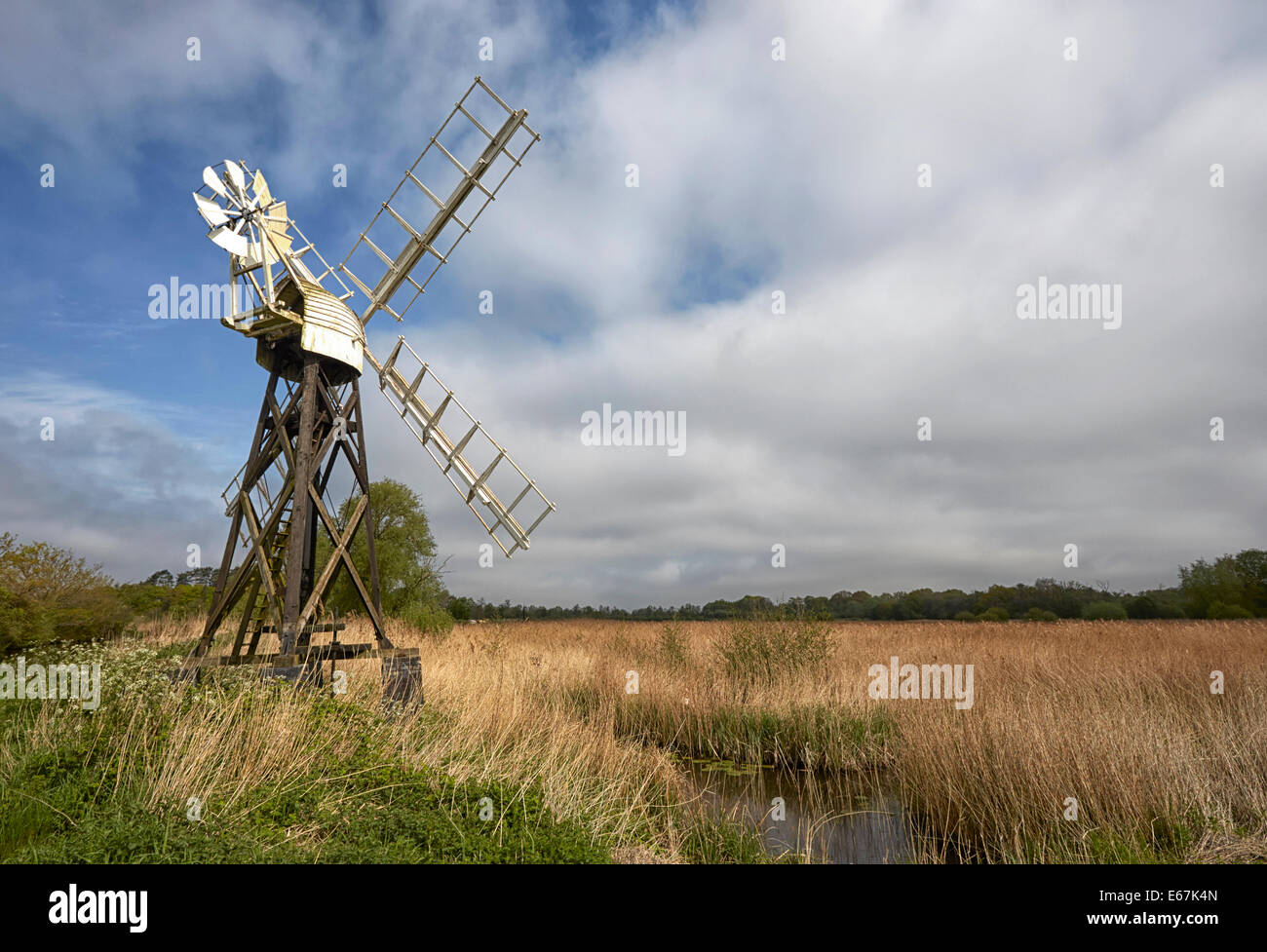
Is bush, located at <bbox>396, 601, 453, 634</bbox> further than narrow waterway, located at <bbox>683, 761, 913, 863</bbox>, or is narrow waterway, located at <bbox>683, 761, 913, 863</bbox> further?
bush, located at <bbox>396, 601, 453, 634</bbox>

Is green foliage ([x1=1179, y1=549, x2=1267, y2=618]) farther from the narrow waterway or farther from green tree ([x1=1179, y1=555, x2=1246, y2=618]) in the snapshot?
the narrow waterway

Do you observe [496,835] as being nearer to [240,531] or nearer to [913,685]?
[240,531]

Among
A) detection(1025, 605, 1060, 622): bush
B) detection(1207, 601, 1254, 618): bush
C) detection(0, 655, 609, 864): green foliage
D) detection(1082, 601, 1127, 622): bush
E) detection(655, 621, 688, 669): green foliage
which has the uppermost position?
detection(0, 655, 609, 864): green foliage

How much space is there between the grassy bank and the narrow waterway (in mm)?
380

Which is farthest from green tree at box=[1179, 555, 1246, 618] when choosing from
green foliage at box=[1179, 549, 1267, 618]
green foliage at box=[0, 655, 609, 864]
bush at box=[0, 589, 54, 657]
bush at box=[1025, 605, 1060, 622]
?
bush at box=[0, 589, 54, 657]

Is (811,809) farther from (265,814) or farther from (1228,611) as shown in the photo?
(1228,611)

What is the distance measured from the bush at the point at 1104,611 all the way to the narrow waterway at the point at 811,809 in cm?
2729

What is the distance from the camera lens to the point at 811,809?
8.20m

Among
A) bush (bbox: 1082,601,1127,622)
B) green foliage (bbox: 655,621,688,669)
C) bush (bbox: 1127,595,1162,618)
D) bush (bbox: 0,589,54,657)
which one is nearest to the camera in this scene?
bush (bbox: 0,589,54,657)

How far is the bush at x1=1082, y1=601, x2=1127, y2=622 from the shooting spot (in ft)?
96.9
